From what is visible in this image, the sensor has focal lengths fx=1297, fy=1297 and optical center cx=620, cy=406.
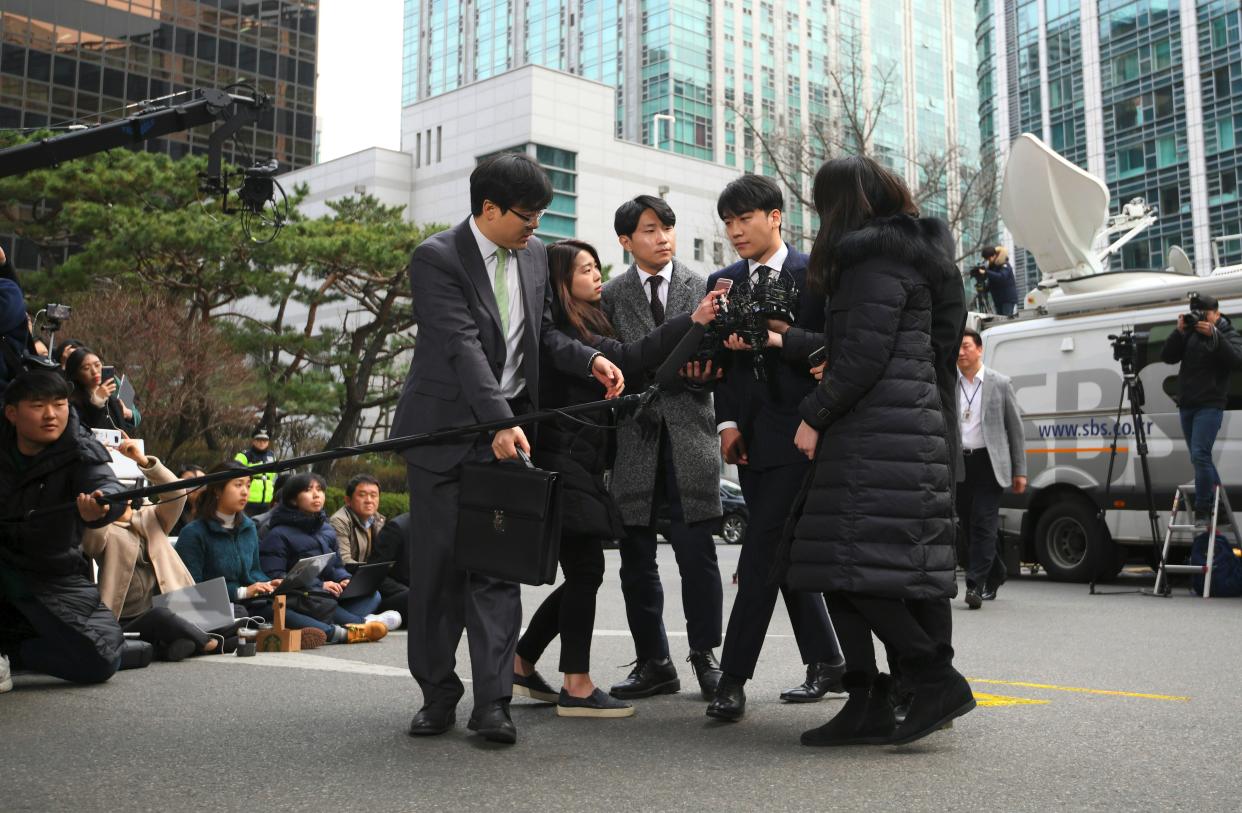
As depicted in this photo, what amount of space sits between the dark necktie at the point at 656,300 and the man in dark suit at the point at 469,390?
765mm

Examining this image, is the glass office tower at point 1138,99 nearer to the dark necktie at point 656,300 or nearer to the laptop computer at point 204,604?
the laptop computer at point 204,604

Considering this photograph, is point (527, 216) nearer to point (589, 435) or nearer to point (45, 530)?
point (589, 435)

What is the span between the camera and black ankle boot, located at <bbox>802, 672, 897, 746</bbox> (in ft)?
13.4

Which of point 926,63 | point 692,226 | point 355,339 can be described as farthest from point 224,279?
point 926,63

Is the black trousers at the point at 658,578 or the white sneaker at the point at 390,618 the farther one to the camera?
the white sneaker at the point at 390,618

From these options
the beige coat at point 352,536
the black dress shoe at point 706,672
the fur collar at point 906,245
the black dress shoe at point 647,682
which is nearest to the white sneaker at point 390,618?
the beige coat at point 352,536

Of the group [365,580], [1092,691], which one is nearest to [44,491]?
[365,580]

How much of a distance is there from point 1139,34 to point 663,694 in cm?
6374

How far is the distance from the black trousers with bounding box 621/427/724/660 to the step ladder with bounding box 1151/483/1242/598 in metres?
6.94

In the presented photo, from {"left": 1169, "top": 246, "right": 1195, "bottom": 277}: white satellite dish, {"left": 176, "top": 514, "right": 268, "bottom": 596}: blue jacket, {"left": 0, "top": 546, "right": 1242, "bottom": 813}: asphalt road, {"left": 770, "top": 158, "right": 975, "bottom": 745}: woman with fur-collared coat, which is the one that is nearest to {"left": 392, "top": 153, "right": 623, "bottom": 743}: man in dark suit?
{"left": 0, "top": 546, "right": 1242, "bottom": 813}: asphalt road

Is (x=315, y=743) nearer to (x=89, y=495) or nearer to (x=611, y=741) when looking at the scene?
(x=611, y=741)

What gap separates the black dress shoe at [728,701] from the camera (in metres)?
4.50

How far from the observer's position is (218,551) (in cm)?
786

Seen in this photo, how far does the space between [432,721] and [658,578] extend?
127 centimetres
